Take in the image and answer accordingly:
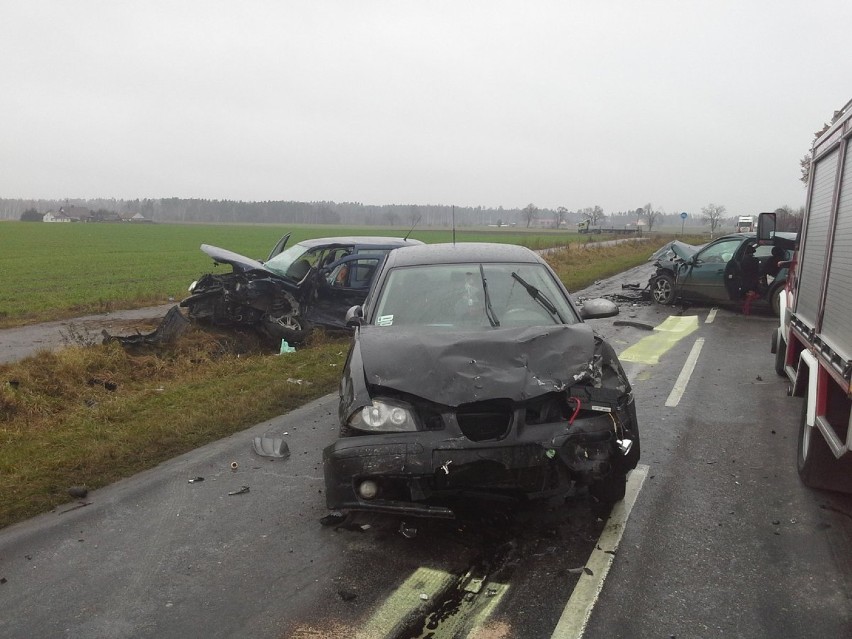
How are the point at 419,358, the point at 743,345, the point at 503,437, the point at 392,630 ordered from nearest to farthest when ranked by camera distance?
1. the point at 392,630
2. the point at 503,437
3. the point at 419,358
4. the point at 743,345

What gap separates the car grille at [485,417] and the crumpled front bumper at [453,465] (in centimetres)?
11

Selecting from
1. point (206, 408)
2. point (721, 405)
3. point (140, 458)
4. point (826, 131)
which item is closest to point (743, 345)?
point (721, 405)

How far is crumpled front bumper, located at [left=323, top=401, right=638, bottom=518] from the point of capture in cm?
376

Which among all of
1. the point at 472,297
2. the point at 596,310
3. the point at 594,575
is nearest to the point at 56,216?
the point at 472,297

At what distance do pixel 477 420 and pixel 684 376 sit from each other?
5.67 m

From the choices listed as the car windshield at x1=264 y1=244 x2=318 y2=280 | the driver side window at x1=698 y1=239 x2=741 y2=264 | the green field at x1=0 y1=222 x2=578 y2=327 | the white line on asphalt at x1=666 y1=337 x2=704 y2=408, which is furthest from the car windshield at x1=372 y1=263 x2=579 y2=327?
the green field at x1=0 y1=222 x2=578 y2=327

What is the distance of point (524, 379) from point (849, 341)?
6.14 feet

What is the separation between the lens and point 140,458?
591 centimetres

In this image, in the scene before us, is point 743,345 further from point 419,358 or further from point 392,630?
point 392,630

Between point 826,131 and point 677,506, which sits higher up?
point 826,131

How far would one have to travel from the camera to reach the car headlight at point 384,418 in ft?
13.0

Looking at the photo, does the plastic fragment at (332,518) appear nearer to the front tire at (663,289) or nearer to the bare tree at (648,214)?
the front tire at (663,289)

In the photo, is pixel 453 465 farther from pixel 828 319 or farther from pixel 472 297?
pixel 828 319

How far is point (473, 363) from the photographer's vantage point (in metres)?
4.25
